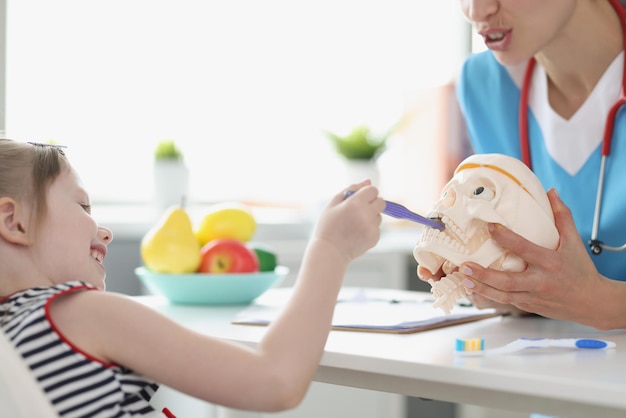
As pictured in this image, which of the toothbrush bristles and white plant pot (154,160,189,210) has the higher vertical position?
white plant pot (154,160,189,210)

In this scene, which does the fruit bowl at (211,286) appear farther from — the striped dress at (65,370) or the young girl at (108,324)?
the striped dress at (65,370)

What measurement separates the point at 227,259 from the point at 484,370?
81cm

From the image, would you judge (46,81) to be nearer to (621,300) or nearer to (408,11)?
(408,11)

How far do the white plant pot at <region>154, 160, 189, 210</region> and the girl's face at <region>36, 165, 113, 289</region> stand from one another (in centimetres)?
168

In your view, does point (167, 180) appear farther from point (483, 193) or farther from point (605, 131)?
point (483, 193)

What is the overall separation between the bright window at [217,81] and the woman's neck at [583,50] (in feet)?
5.56

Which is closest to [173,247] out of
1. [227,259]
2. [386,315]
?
[227,259]

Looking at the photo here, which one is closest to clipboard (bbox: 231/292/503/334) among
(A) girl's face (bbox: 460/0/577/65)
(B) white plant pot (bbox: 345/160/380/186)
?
(A) girl's face (bbox: 460/0/577/65)

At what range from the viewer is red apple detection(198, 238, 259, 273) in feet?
5.61

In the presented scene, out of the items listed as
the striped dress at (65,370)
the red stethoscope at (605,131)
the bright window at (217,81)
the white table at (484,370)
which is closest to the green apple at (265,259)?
the white table at (484,370)

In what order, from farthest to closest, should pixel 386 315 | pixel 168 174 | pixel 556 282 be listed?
1. pixel 168 174
2. pixel 386 315
3. pixel 556 282

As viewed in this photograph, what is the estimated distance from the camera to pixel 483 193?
48.6 inches

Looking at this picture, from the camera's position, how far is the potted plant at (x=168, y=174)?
2.78m

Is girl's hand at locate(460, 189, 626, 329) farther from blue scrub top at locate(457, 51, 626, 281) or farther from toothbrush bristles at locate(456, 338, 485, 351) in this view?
blue scrub top at locate(457, 51, 626, 281)
